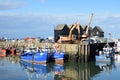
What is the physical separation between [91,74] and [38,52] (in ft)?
43.7

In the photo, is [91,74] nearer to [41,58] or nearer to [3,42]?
Result: [41,58]

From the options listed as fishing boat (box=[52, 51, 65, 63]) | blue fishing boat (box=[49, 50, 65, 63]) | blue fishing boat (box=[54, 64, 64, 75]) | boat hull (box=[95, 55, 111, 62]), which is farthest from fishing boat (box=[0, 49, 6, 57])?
boat hull (box=[95, 55, 111, 62])

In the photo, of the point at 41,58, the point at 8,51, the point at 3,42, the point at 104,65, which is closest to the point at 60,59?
the point at 41,58

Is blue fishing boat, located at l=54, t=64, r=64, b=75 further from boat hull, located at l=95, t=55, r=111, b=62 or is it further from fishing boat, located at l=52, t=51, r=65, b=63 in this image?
boat hull, located at l=95, t=55, r=111, b=62

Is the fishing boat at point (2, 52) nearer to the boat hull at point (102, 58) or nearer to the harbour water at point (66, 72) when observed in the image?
the harbour water at point (66, 72)

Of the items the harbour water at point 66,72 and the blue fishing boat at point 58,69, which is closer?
the harbour water at point 66,72

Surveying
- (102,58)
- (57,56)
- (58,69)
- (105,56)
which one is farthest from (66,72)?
(105,56)

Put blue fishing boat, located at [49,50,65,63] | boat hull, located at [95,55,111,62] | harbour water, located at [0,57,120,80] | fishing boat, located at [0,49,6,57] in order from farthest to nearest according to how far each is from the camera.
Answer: fishing boat, located at [0,49,6,57] → boat hull, located at [95,55,111,62] → blue fishing boat, located at [49,50,65,63] → harbour water, located at [0,57,120,80]

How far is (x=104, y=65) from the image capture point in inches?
2076

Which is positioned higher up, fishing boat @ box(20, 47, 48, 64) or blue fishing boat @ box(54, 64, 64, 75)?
fishing boat @ box(20, 47, 48, 64)

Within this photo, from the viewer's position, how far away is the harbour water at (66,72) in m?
40.0

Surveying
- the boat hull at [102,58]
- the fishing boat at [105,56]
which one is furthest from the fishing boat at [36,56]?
the fishing boat at [105,56]

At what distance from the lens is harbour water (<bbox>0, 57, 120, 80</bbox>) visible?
3997 centimetres

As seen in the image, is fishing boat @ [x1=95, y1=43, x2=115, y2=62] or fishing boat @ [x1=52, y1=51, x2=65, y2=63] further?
fishing boat @ [x1=95, y1=43, x2=115, y2=62]
